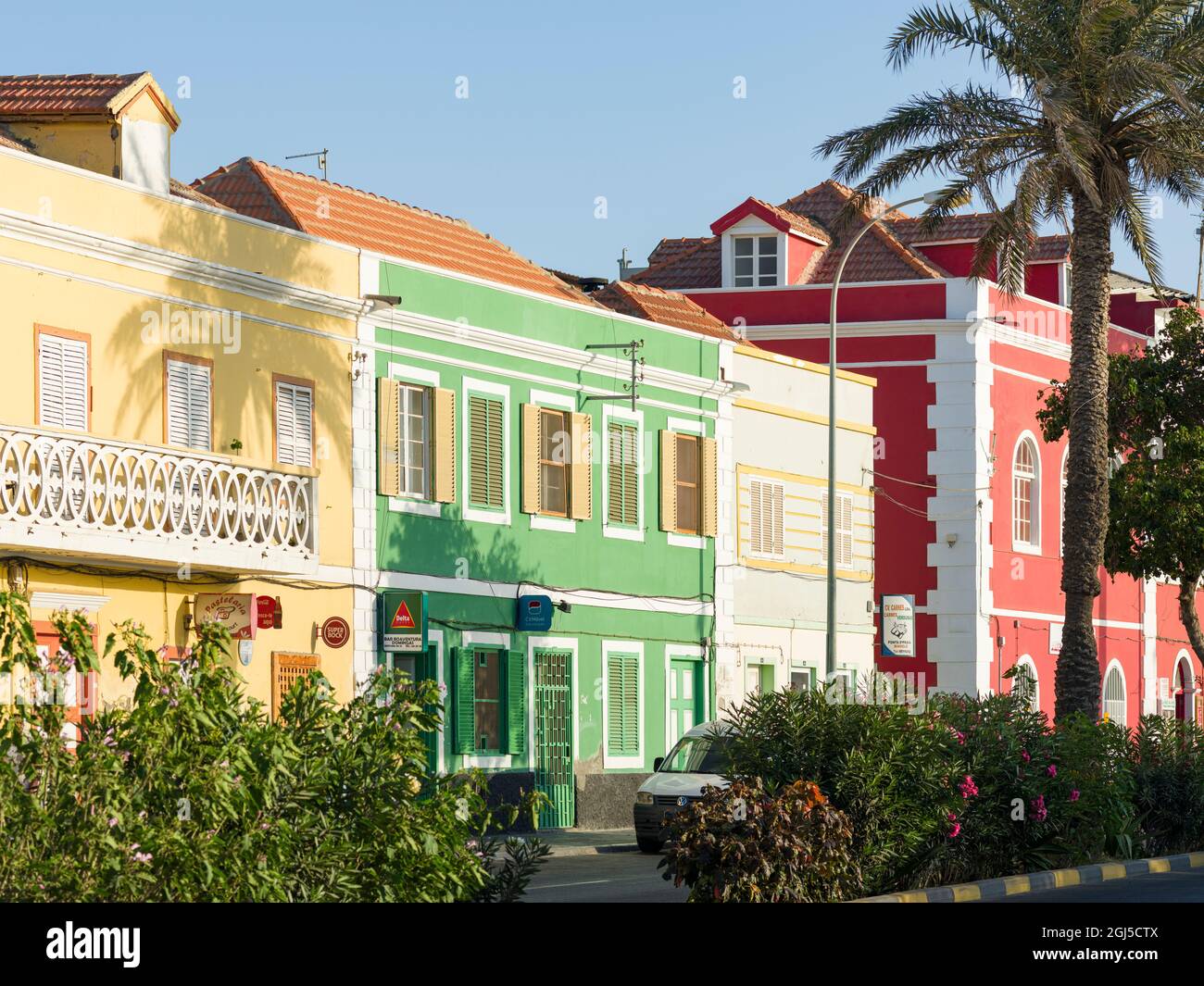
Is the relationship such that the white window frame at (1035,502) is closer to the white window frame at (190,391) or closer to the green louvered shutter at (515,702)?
the green louvered shutter at (515,702)

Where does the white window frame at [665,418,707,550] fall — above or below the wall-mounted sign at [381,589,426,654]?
above

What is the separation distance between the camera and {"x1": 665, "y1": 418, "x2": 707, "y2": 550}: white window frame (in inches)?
1463

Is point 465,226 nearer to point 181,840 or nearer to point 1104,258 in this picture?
point 1104,258

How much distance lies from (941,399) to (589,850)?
19794 mm

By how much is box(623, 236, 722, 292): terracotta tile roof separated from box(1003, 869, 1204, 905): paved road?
90.6 feet

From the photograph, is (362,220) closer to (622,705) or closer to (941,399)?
(622,705)

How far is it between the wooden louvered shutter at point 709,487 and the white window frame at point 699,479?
0.05 m

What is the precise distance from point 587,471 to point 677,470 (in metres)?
2.70

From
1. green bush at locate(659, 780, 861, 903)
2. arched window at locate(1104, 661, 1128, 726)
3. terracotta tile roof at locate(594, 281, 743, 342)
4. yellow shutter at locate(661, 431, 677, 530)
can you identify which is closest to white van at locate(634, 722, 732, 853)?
yellow shutter at locate(661, 431, 677, 530)

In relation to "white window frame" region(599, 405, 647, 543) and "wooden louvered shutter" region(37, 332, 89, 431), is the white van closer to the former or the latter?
"white window frame" region(599, 405, 647, 543)

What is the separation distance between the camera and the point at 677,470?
37469 millimetres

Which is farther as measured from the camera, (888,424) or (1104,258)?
(888,424)

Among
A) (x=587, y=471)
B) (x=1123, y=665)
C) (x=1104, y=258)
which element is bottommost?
(x=1123, y=665)
